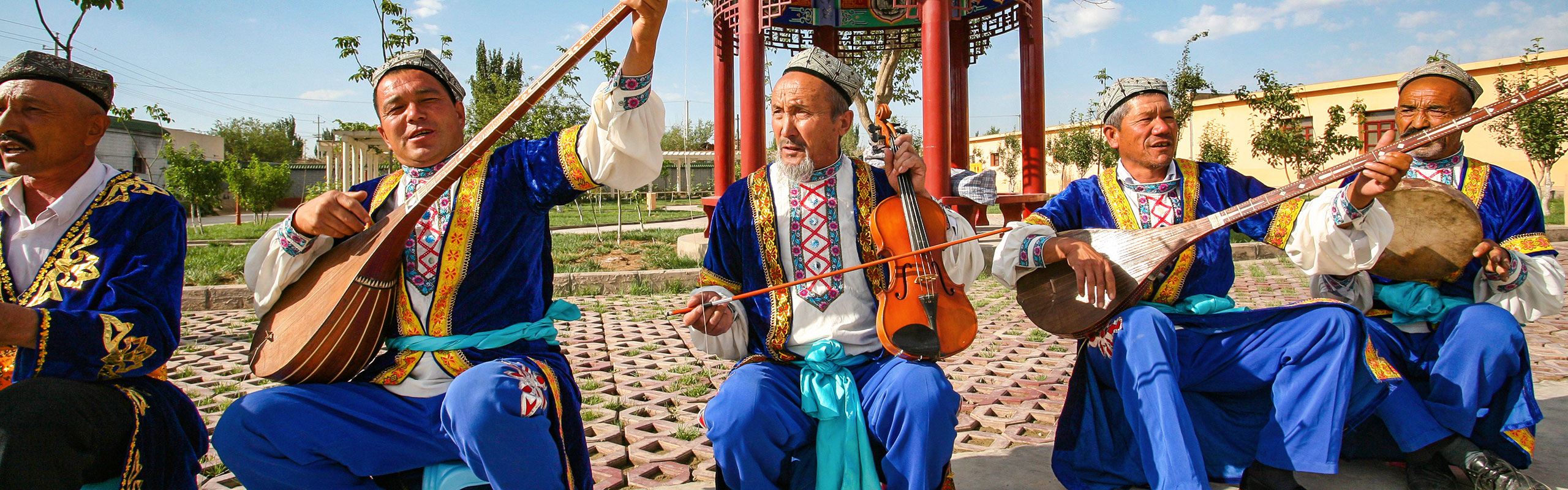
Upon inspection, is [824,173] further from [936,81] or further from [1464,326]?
[936,81]

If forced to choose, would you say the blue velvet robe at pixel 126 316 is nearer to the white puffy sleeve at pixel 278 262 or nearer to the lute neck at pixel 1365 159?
the white puffy sleeve at pixel 278 262

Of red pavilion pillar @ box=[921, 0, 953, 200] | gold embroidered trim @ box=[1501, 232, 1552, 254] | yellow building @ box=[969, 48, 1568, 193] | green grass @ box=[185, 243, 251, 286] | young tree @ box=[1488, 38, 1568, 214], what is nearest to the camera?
gold embroidered trim @ box=[1501, 232, 1552, 254]

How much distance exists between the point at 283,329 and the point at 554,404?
0.72 m

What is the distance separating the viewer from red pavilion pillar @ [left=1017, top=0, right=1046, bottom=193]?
323 inches

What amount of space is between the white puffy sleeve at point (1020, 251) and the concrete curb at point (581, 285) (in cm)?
534

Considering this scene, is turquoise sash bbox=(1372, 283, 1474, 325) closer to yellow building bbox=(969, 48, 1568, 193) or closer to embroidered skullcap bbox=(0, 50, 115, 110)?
embroidered skullcap bbox=(0, 50, 115, 110)

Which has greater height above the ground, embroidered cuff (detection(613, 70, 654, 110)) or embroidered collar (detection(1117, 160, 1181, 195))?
embroidered cuff (detection(613, 70, 654, 110))

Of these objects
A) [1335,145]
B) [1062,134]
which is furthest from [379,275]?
[1062,134]

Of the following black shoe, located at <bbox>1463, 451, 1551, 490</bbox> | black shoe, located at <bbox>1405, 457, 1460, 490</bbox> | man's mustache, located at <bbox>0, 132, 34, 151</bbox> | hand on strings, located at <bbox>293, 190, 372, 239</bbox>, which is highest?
man's mustache, located at <bbox>0, 132, 34, 151</bbox>

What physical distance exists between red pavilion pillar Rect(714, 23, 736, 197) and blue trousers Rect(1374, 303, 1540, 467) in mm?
6309

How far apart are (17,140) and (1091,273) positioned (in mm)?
2867

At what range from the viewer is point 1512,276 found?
2.68 m

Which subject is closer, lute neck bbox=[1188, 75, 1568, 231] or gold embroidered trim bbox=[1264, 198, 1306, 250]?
lute neck bbox=[1188, 75, 1568, 231]

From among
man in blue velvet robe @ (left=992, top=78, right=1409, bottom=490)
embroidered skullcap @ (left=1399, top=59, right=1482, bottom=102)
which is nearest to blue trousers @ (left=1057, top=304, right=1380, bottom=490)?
man in blue velvet robe @ (left=992, top=78, right=1409, bottom=490)
